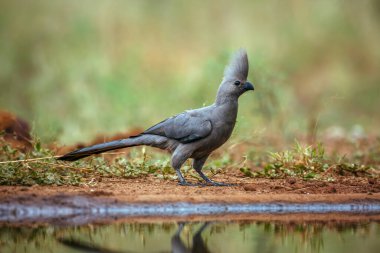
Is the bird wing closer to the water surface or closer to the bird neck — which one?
the bird neck

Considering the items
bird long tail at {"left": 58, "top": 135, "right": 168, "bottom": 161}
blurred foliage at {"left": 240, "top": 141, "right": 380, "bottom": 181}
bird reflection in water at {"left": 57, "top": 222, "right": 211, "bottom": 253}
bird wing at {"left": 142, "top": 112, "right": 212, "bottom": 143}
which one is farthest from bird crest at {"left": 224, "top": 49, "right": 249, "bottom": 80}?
bird reflection in water at {"left": 57, "top": 222, "right": 211, "bottom": 253}

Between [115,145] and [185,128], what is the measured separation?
0.80 m

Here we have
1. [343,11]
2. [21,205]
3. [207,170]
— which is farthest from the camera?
[343,11]

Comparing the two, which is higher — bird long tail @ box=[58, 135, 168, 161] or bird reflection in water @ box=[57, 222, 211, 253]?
bird long tail @ box=[58, 135, 168, 161]

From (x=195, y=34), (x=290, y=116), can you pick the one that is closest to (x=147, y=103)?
(x=290, y=116)

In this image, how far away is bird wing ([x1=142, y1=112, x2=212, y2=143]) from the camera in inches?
314

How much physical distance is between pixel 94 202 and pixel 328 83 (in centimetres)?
1389

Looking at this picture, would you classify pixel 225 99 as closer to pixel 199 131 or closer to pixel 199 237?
pixel 199 131

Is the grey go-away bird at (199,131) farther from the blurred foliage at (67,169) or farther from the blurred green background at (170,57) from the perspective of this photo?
the blurred green background at (170,57)

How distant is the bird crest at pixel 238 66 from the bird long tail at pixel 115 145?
104 centimetres

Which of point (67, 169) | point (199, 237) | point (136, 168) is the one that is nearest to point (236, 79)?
point (136, 168)

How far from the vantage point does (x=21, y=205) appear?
653cm

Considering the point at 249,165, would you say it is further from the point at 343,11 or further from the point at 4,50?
the point at 343,11

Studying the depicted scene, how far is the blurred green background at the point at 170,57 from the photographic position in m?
16.0
